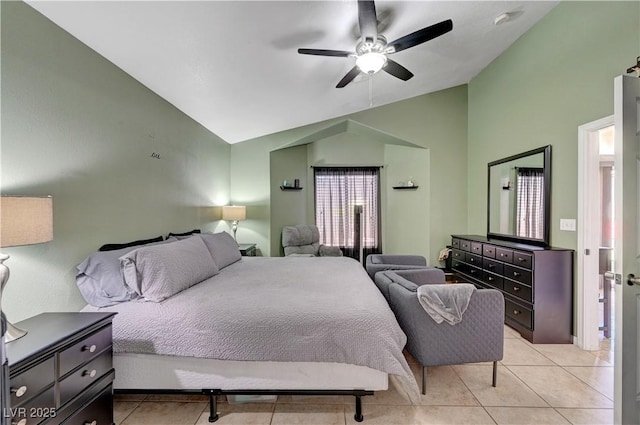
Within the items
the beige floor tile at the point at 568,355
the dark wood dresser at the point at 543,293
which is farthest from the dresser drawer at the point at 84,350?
the dark wood dresser at the point at 543,293

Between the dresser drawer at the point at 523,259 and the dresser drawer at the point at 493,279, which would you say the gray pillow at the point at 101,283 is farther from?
the dresser drawer at the point at 493,279

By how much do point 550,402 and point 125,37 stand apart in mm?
4053

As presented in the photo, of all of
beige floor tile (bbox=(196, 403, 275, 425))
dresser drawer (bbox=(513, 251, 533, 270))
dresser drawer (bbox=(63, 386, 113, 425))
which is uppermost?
dresser drawer (bbox=(513, 251, 533, 270))

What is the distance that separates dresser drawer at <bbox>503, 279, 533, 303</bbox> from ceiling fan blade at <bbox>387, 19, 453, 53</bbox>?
259cm

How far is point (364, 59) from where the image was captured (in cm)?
231

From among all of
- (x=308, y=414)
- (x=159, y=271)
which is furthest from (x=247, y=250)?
(x=308, y=414)

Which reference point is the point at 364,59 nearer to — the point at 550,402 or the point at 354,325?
the point at 354,325

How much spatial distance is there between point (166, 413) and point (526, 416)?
7.80 feet

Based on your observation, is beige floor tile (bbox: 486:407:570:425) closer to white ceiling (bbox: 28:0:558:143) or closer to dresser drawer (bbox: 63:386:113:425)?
dresser drawer (bbox: 63:386:113:425)

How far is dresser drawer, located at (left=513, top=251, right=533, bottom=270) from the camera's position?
2.80 meters

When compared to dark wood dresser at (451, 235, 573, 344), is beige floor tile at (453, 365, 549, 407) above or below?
below

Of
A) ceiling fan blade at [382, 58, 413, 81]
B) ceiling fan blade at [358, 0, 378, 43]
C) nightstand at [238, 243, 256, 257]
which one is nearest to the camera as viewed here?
ceiling fan blade at [358, 0, 378, 43]

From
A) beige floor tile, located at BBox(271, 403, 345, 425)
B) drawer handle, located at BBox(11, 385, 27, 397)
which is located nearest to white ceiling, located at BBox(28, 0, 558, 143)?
drawer handle, located at BBox(11, 385, 27, 397)

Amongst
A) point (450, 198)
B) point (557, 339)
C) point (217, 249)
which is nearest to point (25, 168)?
point (217, 249)
